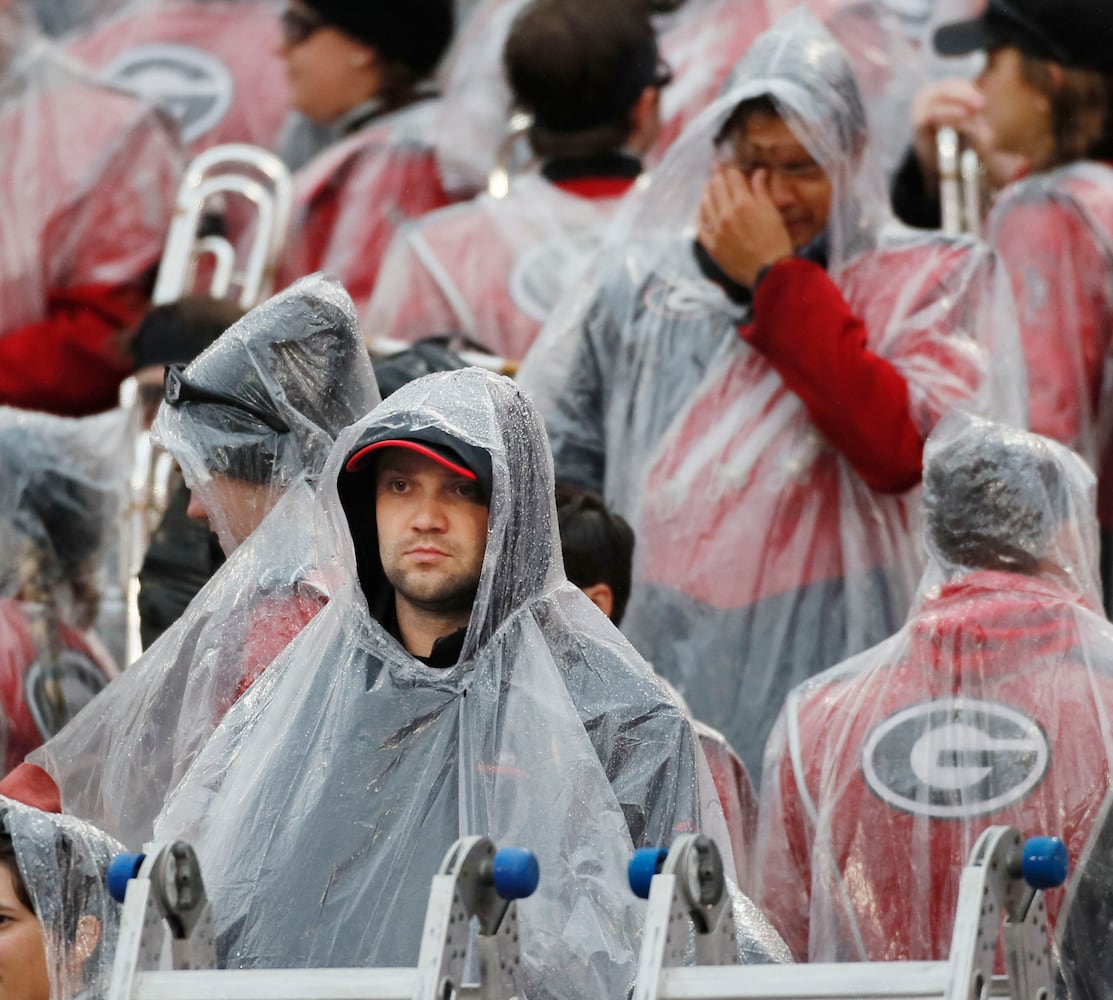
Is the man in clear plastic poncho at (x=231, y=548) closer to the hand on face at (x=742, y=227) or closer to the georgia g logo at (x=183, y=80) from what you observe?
the hand on face at (x=742, y=227)

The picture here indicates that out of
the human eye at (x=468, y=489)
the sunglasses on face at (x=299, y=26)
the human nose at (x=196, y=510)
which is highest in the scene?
the sunglasses on face at (x=299, y=26)

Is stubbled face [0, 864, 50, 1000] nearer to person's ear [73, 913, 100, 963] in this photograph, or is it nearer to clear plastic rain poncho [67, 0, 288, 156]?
person's ear [73, 913, 100, 963]

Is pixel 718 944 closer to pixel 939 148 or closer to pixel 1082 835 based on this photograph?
pixel 1082 835

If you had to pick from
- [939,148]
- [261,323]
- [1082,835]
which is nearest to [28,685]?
[261,323]

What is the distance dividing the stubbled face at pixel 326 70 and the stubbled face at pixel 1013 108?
2.01 m

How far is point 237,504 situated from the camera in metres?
4.73

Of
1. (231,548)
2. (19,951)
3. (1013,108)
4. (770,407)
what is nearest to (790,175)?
(770,407)

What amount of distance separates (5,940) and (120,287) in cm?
346

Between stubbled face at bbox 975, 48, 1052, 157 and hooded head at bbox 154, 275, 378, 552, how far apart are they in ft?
7.20

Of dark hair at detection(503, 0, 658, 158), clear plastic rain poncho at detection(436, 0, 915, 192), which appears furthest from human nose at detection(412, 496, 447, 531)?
clear plastic rain poncho at detection(436, 0, 915, 192)

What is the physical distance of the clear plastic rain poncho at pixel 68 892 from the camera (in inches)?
156

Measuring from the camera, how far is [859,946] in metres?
4.34

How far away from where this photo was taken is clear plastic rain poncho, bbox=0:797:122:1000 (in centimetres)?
396

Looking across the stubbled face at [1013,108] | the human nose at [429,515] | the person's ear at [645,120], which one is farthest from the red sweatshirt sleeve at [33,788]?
the stubbled face at [1013,108]
